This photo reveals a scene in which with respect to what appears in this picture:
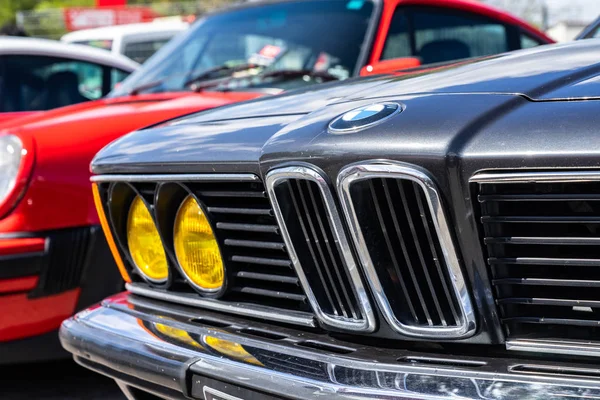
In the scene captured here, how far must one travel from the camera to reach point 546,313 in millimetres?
1615

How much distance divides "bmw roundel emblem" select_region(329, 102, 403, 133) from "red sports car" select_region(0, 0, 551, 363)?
4.59ft

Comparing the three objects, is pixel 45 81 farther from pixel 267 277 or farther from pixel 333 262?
→ pixel 333 262

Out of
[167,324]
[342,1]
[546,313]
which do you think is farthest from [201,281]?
[342,1]

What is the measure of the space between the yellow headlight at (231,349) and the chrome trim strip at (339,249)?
0.17m

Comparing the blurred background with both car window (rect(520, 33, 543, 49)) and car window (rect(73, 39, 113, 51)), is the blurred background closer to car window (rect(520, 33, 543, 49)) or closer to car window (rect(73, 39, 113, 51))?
car window (rect(73, 39, 113, 51))

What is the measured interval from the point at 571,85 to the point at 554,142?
0.26m

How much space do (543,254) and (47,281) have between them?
70.6 inches

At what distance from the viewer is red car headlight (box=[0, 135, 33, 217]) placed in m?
2.86

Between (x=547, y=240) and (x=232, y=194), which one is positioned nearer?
(x=547, y=240)

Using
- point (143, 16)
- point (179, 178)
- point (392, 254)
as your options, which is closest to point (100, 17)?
point (143, 16)

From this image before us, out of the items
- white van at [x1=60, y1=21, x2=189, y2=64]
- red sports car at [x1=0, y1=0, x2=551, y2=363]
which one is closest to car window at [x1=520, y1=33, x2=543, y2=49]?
red sports car at [x1=0, y1=0, x2=551, y2=363]

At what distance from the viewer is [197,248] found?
2.19 m

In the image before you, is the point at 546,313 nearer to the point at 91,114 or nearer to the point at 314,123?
A: the point at 314,123

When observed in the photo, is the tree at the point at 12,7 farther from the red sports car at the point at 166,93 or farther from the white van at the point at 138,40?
the red sports car at the point at 166,93
